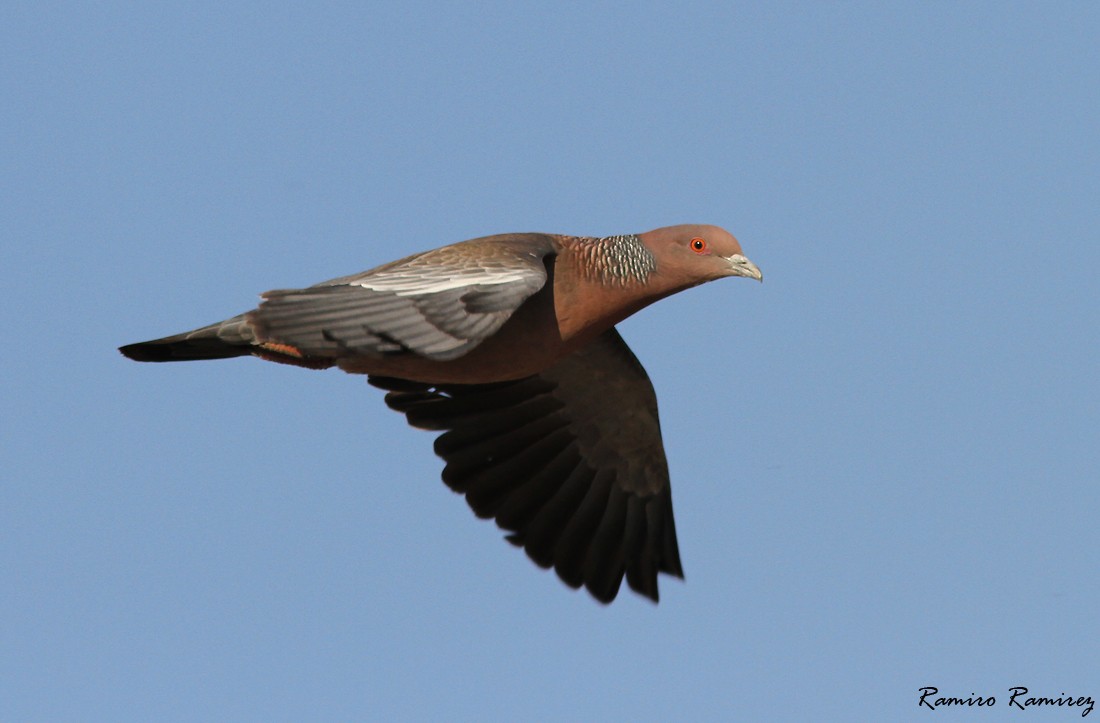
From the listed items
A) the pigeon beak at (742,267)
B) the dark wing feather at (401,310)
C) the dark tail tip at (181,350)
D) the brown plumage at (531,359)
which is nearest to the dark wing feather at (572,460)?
the brown plumage at (531,359)

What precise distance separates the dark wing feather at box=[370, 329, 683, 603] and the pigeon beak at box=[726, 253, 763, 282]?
1879 mm

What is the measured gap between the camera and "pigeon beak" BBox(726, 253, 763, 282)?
9.71 meters

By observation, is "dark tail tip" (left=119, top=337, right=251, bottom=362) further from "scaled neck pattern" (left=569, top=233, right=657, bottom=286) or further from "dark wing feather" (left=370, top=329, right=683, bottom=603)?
"scaled neck pattern" (left=569, top=233, right=657, bottom=286)

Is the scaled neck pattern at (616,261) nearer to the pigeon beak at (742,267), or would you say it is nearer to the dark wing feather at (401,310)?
the pigeon beak at (742,267)

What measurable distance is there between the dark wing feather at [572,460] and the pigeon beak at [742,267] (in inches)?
74.0

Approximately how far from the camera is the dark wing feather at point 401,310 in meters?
8.06

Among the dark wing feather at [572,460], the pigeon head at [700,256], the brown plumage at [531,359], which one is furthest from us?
A: the dark wing feather at [572,460]

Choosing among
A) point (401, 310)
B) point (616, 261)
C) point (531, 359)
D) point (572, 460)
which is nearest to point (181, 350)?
point (531, 359)

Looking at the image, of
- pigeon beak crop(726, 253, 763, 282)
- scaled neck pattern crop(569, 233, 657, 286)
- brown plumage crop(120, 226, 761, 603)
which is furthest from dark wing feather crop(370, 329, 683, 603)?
pigeon beak crop(726, 253, 763, 282)

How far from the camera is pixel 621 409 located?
38.3 ft

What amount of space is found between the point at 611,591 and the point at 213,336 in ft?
11.7

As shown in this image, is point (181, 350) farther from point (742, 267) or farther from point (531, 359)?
point (742, 267)

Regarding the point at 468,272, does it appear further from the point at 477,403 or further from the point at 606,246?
the point at 477,403

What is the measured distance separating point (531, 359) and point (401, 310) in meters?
1.63
